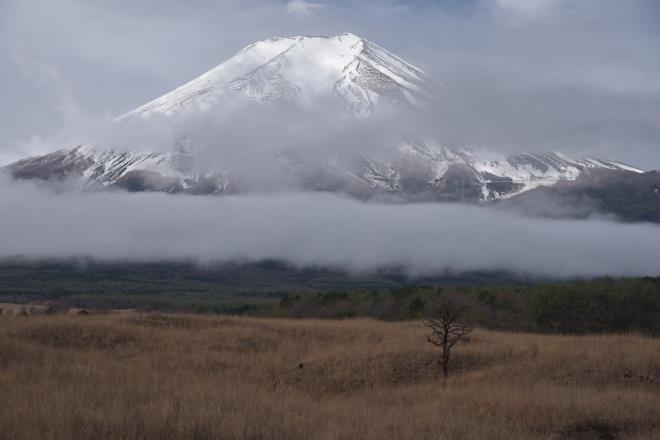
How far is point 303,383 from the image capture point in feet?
65.6

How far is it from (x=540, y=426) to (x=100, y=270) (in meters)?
147

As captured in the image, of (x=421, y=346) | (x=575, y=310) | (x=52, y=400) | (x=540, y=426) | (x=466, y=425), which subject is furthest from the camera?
(x=575, y=310)

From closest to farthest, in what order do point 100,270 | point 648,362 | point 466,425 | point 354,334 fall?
point 466,425
point 648,362
point 354,334
point 100,270

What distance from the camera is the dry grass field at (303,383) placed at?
31.4 ft

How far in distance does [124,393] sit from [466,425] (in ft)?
18.6

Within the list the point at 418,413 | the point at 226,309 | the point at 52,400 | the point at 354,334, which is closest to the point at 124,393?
the point at 52,400

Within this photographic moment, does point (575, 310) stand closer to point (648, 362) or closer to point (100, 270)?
point (648, 362)

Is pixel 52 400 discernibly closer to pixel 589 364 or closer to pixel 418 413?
pixel 418 413

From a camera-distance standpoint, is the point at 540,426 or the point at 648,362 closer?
the point at 540,426

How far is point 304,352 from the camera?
23.8 meters

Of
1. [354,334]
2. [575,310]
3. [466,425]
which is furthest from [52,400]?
[575,310]

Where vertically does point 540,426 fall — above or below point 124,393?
below

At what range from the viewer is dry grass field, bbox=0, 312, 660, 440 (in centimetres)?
956

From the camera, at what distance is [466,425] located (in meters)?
11.2
